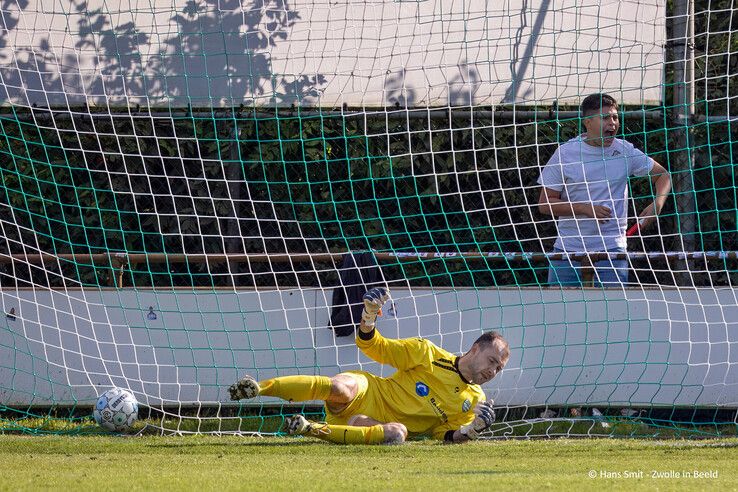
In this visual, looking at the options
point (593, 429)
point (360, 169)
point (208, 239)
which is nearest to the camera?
point (593, 429)

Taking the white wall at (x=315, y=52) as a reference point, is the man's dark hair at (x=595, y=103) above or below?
below

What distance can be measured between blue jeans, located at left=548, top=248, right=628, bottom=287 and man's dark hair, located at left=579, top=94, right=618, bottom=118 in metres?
0.92

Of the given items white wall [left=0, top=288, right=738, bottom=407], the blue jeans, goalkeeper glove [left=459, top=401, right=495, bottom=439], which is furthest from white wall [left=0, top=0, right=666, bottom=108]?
goalkeeper glove [left=459, top=401, right=495, bottom=439]

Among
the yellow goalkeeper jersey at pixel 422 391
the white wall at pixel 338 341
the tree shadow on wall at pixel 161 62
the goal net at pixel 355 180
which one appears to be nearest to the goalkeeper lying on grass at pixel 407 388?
the yellow goalkeeper jersey at pixel 422 391

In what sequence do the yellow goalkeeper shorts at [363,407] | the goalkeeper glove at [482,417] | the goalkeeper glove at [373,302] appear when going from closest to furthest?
the goalkeeper glove at [482,417] < the goalkeeper glove at [373,302] < the yellow goalkeeper shorts at [363,407]

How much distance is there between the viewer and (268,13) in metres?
7.35

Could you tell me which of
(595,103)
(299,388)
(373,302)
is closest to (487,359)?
(373,302)

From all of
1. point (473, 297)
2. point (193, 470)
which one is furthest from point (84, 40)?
point (193, 470)

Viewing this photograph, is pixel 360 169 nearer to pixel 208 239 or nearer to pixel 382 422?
pixel 208 239

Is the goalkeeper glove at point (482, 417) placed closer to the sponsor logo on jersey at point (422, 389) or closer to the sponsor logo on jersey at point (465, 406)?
the sponsor logo on jersey at point (465, 406)

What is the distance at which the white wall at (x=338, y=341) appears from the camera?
6.95 meters

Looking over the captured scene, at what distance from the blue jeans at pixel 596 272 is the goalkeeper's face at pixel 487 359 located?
135 cm

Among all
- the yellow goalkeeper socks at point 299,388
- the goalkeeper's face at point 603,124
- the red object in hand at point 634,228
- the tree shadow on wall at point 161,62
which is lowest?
the yellow goalkeeper socks at point 299,388

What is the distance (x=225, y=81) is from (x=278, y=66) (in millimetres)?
363
